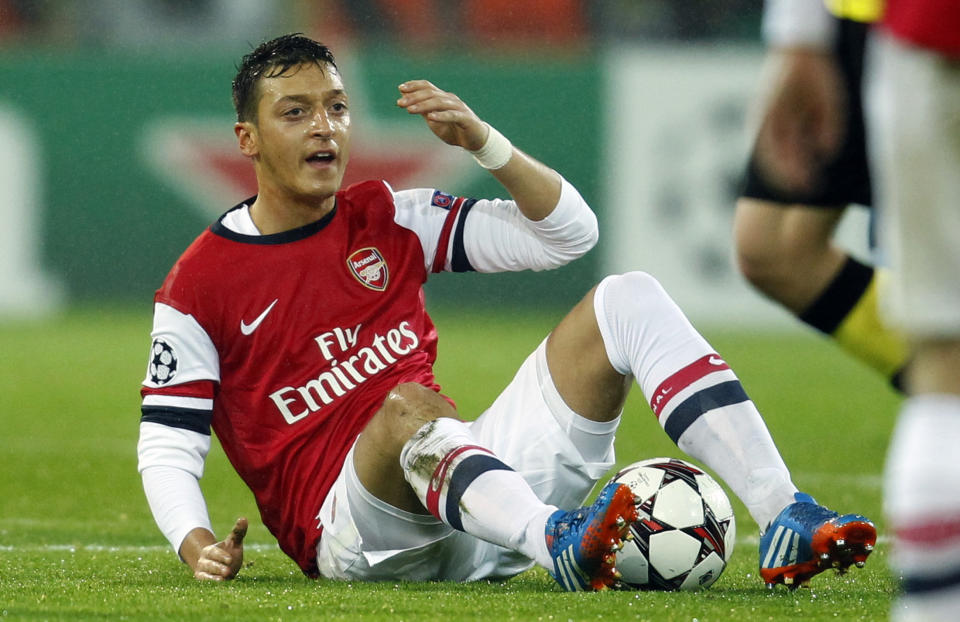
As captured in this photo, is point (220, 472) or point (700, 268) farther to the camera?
point (700, 268)

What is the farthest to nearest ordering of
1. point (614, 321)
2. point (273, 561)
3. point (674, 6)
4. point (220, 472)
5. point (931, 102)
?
point (674, 6), point (220, 472), point (273, 561), point (614, 321), point (931, 102)

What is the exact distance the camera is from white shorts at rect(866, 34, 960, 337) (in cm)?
163

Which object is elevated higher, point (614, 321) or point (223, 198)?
point (614, 321)

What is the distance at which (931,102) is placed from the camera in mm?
1630

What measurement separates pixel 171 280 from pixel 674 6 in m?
10.6

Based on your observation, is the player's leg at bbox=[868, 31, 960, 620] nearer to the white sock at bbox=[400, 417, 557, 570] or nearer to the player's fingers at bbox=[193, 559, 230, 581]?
the white sock at bbox=[400, 417, 557, 570]

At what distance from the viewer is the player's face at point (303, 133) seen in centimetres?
360

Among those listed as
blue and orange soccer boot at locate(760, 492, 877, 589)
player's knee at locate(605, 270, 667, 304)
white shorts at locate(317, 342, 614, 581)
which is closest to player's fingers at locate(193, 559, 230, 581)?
white shorts at locate(317, 342, 614, 581)

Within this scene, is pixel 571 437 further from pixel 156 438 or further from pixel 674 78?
pixel 674 78

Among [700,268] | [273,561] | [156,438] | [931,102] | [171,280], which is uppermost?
[931,102]

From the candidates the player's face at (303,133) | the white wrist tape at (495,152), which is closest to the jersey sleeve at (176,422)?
the player's face at (303,133)

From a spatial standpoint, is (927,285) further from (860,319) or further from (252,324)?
(252,324)

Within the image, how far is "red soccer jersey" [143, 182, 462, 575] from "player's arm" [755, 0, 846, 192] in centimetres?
146

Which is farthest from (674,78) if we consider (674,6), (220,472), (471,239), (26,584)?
(26,584)
